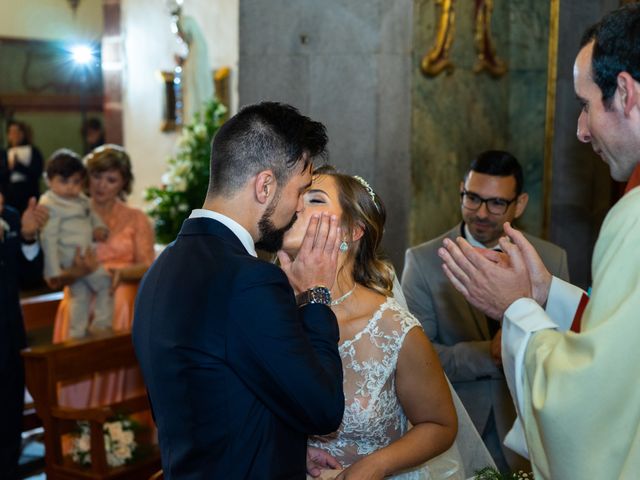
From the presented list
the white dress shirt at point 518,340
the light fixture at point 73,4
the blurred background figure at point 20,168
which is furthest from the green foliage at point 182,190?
the light fixture at point 73,4

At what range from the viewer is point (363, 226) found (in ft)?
10.5

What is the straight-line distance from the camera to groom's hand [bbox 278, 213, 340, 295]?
8.26 feet

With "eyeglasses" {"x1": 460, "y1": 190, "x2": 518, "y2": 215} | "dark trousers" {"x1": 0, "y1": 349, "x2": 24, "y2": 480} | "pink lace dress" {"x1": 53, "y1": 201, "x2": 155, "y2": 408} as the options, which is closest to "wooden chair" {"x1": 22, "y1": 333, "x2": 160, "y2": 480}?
"dark trousers" {"x1": 0, "y1": 349, "x2": 24, "y2": 480}

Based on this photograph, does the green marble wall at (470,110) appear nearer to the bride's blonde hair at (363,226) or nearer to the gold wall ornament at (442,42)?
the gold wall ornament at (442,42)

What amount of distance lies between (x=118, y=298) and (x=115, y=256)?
313 millimetres

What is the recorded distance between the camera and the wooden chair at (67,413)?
5066mm

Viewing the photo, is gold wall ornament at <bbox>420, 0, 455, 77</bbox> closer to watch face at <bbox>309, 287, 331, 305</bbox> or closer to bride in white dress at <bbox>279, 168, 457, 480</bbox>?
bride in white dress at <bbox>279, 168, 457, 480</bbox>

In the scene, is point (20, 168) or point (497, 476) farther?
point (20, 168)

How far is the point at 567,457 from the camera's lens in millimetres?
2096

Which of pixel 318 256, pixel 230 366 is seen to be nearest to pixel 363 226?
pixel 318 256

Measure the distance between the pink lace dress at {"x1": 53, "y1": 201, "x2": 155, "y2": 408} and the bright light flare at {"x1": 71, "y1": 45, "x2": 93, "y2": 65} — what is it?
25.7ft

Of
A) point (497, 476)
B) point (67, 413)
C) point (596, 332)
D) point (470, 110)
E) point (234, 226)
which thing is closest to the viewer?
point (596, 332)

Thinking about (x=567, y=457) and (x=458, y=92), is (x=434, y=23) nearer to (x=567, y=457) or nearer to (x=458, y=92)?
(x=458, y=92)

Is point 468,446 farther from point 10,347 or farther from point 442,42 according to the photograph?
point 10,347
